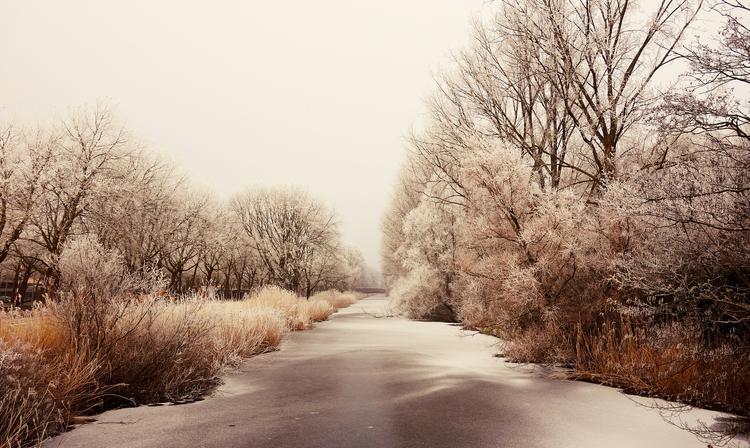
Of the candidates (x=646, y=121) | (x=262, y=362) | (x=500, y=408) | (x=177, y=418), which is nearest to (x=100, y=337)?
(x=177, y=418)

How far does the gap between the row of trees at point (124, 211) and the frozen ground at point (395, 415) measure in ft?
24.1

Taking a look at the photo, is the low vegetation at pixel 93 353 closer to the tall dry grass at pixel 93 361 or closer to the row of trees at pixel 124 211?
the tall dry grass at pixel 93 361

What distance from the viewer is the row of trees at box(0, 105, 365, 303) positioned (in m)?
19.3

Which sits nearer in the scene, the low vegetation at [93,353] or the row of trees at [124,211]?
the low vegetation at [93,353]

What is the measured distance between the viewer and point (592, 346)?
26.6 ft

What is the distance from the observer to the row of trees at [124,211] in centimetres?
1928

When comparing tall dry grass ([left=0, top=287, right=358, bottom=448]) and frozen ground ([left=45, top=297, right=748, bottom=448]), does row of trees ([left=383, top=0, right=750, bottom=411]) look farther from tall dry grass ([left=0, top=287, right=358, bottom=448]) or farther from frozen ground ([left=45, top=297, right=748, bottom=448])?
tall dry grass ([left=0, top=287, right=358, bottom=448])

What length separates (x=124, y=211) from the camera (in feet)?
71.7

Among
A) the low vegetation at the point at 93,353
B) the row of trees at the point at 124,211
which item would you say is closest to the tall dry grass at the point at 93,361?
the low vegetation at the point at 93,353

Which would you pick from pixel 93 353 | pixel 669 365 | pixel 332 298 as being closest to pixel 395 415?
pixel 93 353

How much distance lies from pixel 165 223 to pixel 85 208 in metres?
5.52

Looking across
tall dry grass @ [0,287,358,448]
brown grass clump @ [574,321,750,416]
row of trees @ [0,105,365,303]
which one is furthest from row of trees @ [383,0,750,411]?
row of trees @ [0,105,365,303]

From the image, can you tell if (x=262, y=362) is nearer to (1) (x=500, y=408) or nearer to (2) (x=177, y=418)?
(2) (x=177, y=418)

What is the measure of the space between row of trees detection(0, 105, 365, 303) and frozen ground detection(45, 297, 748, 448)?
7345mm
